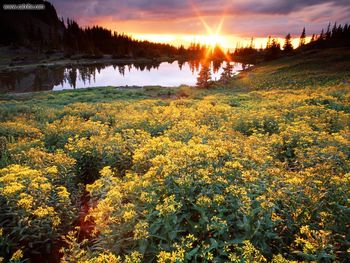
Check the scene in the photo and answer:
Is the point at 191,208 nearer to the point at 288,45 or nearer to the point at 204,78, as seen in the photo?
the point at 204,78

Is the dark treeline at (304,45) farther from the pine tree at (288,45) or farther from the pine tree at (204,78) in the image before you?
the pine tree at (204,78)

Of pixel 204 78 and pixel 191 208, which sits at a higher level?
pixel 191 208

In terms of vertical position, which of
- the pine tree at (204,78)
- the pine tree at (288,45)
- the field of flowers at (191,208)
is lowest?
the pine tree at (204,78)

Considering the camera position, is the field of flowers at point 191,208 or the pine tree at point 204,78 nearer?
the field of flowers at point 191,208

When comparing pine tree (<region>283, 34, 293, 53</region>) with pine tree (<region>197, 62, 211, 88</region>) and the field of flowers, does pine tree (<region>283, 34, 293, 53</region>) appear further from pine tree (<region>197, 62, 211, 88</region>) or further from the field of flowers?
the field of flowers

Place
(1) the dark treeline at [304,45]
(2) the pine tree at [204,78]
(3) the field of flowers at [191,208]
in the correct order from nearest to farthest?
1. (3) the field of flowers at [191,208]
2. (2) the pine tree at [204,78]
3. (1) the dark treeline at [304,45]

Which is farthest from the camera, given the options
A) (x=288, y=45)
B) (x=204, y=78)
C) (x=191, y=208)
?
(x=288, y=45)

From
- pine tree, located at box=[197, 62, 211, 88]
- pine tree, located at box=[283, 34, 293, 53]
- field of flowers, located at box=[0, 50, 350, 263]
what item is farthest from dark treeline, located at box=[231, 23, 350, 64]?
field of flowers, located at box=[0, 50, 350, 263]

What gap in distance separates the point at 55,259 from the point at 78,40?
164272 millimetres

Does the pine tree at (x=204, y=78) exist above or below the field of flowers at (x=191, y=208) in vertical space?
below

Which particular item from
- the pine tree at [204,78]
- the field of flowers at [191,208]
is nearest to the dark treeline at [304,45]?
the pine tree at [204,78]

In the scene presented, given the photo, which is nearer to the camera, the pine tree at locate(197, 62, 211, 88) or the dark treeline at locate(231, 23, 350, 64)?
the pine tree at locate(197, 62, 211, 88)

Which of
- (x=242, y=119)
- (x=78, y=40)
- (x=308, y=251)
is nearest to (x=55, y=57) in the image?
(x=78, y=40)

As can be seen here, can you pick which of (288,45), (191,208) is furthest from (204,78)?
(288,45)
